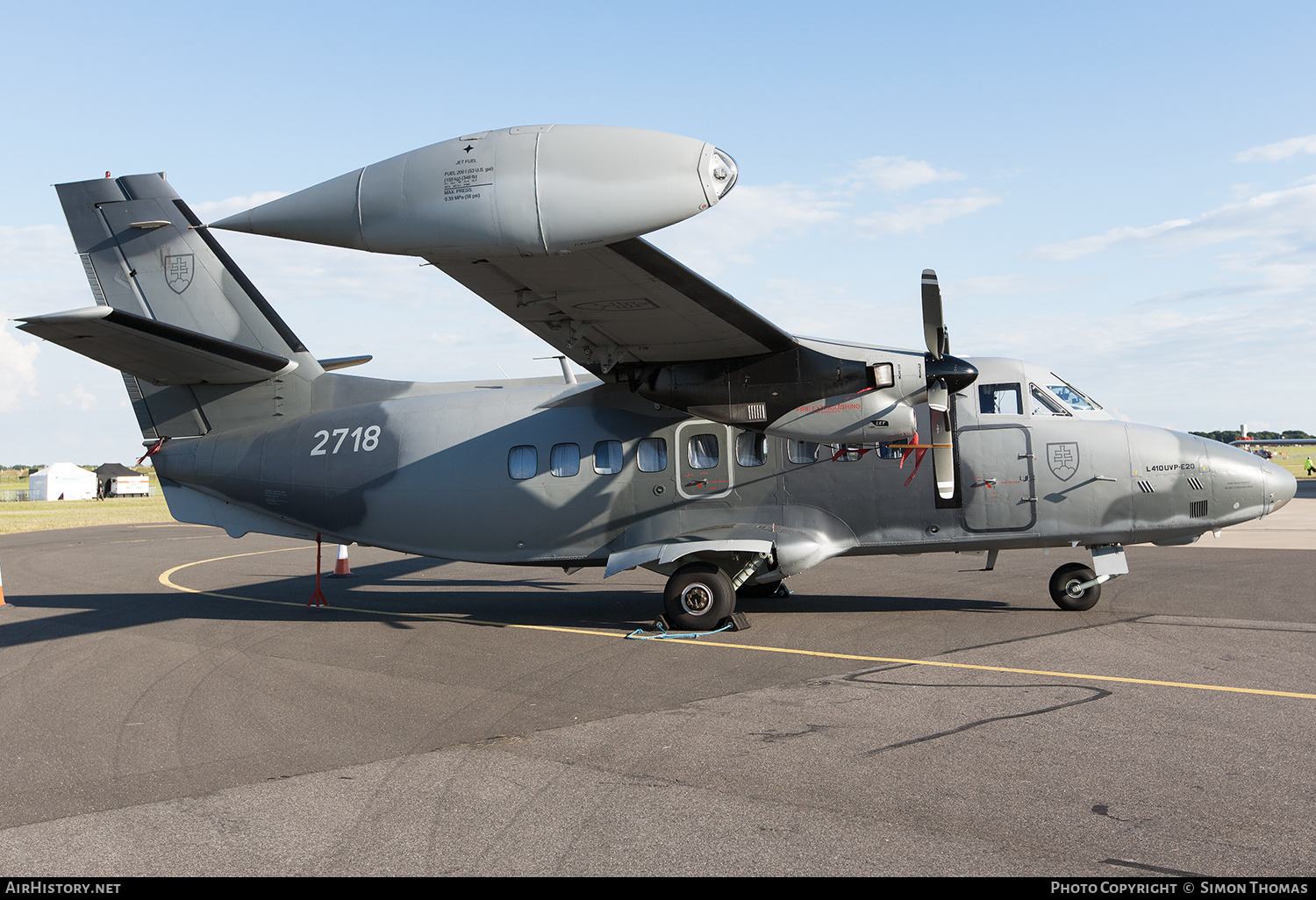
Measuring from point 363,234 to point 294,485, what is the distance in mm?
8200

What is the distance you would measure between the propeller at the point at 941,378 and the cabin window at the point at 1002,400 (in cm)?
82

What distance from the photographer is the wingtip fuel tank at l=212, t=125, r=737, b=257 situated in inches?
254

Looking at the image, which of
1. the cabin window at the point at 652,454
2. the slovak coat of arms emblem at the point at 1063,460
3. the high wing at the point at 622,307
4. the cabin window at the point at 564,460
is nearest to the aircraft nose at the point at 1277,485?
the slovak coat of arms emblem at the point at 1063,460

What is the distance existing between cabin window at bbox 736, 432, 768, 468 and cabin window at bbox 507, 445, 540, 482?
2.99m

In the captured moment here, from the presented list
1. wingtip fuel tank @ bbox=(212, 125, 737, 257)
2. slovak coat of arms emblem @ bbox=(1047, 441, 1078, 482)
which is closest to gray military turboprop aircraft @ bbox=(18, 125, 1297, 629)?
slovak coat of arms emblem @ bbox=(1047, 441, 1078, 482)

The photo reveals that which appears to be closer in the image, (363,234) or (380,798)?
(380,798)

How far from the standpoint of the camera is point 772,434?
450 inches

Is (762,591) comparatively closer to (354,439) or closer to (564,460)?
(564,460)

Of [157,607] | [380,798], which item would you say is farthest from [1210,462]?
[157,607]

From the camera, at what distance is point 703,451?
12.7m

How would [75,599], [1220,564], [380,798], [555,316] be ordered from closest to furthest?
1. [380,798]
2. [555,316]
3. [75,599]
4. [1220,564]

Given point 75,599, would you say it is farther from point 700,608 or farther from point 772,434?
point 772,434

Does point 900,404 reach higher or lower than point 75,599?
higher

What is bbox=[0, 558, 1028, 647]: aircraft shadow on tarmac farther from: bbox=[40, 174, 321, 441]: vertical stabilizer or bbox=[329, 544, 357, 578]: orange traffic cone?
bbox=[40, 174, 321, 441]: vertical stabilizer
